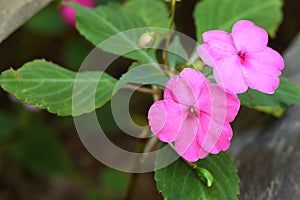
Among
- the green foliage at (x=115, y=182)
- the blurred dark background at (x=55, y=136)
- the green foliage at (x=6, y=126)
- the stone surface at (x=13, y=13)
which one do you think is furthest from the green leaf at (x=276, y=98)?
the green foliage at (x=6, y=126)

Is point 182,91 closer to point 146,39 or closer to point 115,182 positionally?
point 146,39

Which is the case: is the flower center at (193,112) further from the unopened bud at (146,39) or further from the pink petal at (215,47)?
the unopened bud at (146,39)

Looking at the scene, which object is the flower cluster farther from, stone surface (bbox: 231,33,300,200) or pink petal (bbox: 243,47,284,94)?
stone surface (bbox: 231,33,300,200)

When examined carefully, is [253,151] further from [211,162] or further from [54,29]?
[54,29]

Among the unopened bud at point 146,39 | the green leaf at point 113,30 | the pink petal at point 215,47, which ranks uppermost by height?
the pink petal at point 215,47

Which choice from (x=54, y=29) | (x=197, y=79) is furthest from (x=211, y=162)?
(x=54, y=29)

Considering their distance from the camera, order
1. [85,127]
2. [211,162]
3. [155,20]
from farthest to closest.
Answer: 1. [155,20]
2. [85,127]
3. [211,162]
